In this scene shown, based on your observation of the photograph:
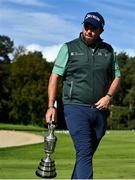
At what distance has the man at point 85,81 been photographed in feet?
24.7

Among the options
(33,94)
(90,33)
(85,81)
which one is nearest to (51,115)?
(85,81)

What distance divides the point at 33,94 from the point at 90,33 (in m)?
81.6

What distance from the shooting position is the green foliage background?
88688 millimetres

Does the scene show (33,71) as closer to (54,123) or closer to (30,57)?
(30,57)

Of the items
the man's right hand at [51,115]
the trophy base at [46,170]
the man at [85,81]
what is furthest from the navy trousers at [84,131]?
the trophy base at [46,170]

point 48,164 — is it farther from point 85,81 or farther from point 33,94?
point 33,94

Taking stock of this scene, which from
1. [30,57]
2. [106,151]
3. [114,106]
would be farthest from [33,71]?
[106,151]

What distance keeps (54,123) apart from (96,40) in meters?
1.14

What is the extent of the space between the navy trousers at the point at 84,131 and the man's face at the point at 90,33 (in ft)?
2.64

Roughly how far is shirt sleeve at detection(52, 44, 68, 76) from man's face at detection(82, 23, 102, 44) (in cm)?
27

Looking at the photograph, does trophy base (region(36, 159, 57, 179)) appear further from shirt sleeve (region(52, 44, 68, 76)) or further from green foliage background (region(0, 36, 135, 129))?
green foliage background (region(0, 36, 135, 129))

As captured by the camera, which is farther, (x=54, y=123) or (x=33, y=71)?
(x=33, y=71)

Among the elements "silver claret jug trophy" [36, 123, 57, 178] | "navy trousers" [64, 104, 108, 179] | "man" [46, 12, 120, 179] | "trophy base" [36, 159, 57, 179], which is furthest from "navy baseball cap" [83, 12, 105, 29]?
"trophy base" [36, 159, 57, 179]

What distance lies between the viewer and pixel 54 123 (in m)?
7.37
